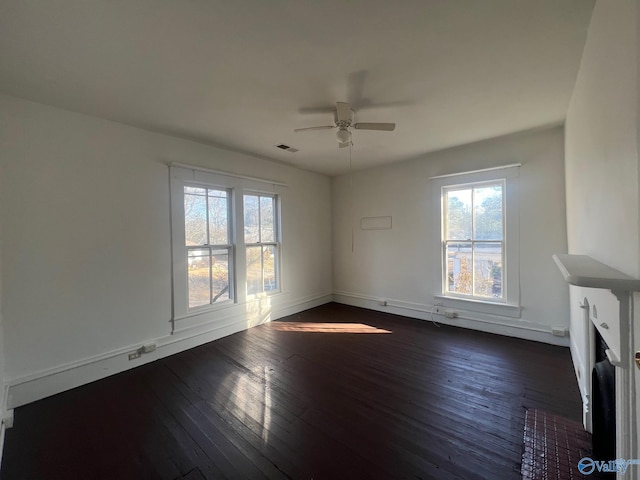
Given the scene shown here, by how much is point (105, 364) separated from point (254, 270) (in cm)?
203

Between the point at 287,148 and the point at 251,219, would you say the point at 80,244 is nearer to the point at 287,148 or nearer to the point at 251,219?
the point at 251,219

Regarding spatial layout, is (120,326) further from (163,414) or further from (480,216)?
(480,216)

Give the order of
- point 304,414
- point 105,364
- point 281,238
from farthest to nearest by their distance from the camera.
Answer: point 281,238, point 105,364, point 304,414

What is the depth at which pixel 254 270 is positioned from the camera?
416cm

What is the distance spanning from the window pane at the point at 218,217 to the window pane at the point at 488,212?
3607 millimetres

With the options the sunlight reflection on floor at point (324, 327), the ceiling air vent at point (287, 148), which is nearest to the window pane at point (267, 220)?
the ceiling air vent at point (287, 148)

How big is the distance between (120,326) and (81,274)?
2.16 ft

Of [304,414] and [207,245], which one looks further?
[207,245]

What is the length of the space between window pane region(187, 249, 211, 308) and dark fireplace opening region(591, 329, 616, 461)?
Result: 12.2ft

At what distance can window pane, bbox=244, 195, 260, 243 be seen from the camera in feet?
13.3

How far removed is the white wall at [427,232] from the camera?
3209 mm

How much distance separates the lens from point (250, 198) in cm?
410

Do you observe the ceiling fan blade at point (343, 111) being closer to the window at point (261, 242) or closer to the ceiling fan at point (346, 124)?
the ceiling fan at point (346, 124)

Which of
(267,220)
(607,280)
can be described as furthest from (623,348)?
(267,220)
